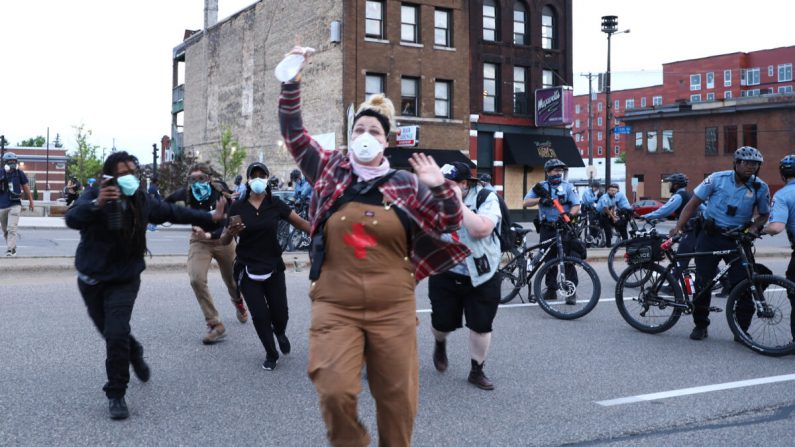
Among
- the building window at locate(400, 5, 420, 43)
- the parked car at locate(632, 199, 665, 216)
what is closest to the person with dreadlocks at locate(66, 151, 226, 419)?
the building window at locate(400, 5, 420, 43)

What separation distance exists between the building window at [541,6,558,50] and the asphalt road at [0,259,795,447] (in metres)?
30.5

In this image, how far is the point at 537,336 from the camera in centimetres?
820

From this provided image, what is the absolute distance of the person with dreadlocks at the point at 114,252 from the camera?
5.00 m

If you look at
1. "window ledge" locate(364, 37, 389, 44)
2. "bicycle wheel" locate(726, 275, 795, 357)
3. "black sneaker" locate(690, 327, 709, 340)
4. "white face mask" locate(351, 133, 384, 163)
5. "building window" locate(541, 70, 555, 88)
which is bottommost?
"black sneaker" locate(690, 327, 709, 340)

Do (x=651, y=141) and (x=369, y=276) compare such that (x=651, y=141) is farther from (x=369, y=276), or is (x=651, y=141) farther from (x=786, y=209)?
(x=369, y=276)

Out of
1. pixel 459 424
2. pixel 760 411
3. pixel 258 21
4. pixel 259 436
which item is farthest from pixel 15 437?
pixel 258 21

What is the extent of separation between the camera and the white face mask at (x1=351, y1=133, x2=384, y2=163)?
3.63 metres

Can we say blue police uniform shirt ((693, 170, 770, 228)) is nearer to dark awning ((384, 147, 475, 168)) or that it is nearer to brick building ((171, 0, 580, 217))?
dark awning ((384, 147, 475, 168))

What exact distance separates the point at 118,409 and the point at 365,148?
8.67 ft

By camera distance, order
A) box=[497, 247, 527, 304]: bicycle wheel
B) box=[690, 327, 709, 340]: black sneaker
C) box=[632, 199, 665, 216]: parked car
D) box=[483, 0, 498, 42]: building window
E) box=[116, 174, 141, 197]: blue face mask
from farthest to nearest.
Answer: box=[632, 199, 665, 216]: parked car
box=[483, 0, 498, 42]: building window
box=[497, 247, 527, 304]: bicycle wheel
box=[690, 327, 709, 340]: black sneaker
box=[116, 174, 141, 197]: blue face mask

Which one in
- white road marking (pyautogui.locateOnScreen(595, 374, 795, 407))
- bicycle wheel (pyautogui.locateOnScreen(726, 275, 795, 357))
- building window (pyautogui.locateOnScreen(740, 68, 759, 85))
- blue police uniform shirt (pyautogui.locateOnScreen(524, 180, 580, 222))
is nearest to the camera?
white road marking (pyautogui.locateOnScreen(595, 374, 795, 407))

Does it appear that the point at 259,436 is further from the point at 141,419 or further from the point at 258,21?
the point at 258,21

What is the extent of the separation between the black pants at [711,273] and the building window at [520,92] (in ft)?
96.7

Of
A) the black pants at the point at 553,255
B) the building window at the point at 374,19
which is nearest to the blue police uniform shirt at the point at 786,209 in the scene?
the black pants at the point at 553,255
